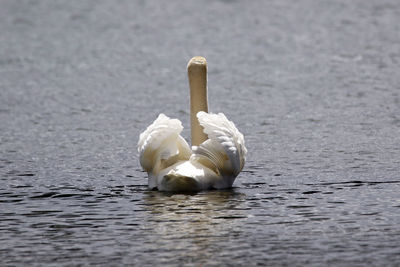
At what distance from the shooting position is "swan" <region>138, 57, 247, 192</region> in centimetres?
1455

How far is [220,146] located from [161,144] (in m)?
0.83

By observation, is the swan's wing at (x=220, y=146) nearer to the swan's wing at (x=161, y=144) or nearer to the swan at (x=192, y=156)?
the swan at (x=192, y=156)

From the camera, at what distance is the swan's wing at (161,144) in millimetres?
14539

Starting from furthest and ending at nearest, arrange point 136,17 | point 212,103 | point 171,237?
point 136,17 → point 212,103 → point 171,237

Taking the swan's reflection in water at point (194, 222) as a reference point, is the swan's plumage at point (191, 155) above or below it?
above

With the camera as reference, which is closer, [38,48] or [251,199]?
[251,199]

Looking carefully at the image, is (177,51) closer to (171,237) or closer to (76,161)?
(76,161)

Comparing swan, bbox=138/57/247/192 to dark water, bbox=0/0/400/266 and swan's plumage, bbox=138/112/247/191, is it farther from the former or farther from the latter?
dark water, bbox=0/0/400/266

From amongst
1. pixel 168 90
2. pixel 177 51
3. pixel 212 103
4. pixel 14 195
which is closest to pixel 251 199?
pixel 14 195

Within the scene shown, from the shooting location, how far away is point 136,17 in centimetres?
4025

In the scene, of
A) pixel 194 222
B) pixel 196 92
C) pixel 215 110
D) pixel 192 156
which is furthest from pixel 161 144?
pixel 215 110

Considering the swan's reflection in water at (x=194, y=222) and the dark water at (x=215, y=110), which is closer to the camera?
the swan's reflection in water at (x=194, y=222)

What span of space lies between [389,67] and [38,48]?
11617mm

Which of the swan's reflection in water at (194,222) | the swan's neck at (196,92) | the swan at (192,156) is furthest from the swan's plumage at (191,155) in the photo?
the swan's neck at (196,92)
